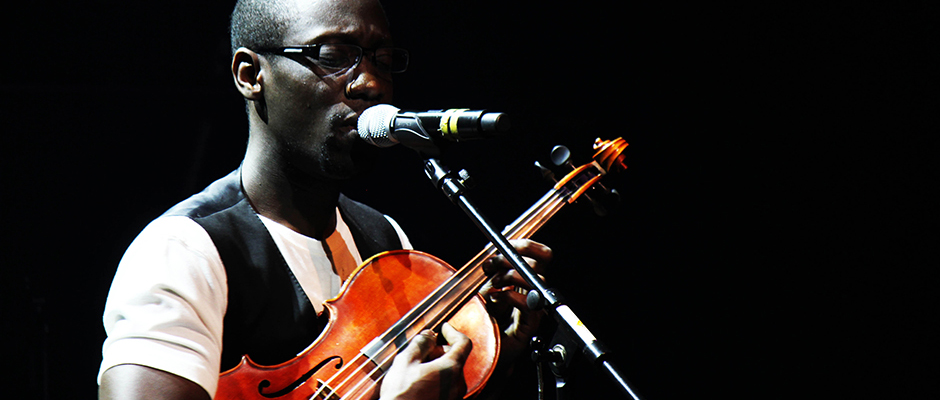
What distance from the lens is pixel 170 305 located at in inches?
53.5

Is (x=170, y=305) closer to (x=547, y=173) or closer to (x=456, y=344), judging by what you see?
(x=456, y=344)

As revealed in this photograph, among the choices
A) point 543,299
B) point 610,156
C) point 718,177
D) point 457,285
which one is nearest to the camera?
point 543,299

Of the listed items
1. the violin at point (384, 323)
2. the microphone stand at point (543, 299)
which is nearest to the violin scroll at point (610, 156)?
the violin at point (384, 323)

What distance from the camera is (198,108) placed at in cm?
240

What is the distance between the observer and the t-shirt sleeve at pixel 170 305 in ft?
4.24

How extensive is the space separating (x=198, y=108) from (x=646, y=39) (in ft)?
6.72

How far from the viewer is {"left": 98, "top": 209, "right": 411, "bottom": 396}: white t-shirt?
1292 mm

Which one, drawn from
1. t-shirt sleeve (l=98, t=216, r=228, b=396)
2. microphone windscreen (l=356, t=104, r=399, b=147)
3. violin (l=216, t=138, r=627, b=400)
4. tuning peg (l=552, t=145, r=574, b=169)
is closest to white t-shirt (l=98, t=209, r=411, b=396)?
t-shirt sleeve (l=98, t=216, r=228, b=396)

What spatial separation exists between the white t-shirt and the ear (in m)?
0.39

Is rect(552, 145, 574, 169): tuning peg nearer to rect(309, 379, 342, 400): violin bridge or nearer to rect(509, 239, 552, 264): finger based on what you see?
rect(509, 239, 552, 264): finger

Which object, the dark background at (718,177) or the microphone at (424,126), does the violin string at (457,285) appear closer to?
the microphone at (424,126)

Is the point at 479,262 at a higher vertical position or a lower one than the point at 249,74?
lower

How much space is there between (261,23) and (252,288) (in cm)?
71

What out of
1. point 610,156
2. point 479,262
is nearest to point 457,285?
point 479,262
